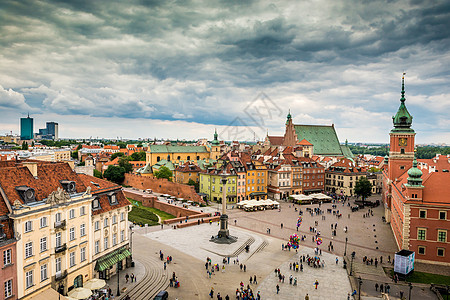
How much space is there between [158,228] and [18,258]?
32.9 m

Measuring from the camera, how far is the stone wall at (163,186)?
3118 inches

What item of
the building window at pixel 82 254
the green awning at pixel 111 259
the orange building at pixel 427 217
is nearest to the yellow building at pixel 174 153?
the green awning at pixel 111 259

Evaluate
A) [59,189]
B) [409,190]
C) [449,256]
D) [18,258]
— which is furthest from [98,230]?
[449,256]

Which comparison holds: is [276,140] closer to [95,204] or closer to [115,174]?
[115,174]

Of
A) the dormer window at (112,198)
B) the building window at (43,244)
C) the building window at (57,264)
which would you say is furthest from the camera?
the dormer window at (112,198)

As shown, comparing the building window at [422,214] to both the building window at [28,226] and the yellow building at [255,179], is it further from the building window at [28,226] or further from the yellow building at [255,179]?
the yellow building at [255,179]

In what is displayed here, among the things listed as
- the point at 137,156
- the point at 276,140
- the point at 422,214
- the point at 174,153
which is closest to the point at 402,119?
the point at 422,214

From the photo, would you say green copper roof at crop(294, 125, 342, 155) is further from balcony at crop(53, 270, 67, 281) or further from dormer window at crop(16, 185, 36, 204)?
dormer window at crop(16, 185, 36, 204)

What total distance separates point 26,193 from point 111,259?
12.1 m

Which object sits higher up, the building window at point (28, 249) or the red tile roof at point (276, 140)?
the red tile roof at point (276, 140)

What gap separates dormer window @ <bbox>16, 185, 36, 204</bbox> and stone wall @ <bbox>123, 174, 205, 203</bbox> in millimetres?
52251

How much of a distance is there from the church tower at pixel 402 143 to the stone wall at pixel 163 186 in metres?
42.1

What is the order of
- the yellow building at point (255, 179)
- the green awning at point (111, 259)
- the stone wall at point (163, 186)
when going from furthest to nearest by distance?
the yellow building at point (255, 179)
the stone wall at point (163, 186)
the green awning at point (111, 259)

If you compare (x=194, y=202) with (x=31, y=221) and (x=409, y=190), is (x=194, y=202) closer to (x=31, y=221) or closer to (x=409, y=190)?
(x=409, y=190)
